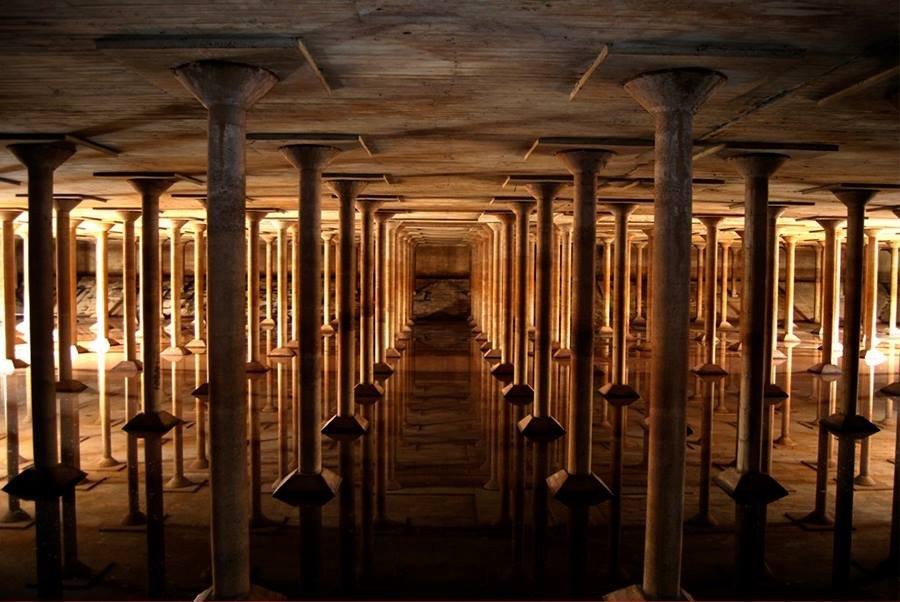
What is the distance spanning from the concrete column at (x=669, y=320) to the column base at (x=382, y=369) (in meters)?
14.8

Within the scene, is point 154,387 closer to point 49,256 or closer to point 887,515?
point 49,256

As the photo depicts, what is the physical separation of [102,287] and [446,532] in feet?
65.4

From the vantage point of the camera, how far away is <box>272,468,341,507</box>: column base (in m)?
10.4

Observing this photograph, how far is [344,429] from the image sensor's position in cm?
1423

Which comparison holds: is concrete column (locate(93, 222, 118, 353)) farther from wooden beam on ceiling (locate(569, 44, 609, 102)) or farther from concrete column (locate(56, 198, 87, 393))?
wooden beam on ceiling (locate(569, 44, 609, 102))

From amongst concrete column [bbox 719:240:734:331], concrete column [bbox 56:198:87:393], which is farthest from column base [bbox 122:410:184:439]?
concrete column [bbox 719:240:734:331]

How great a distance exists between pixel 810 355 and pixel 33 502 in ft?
87.4

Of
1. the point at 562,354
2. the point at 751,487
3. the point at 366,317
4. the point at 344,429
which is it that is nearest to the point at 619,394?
the point at 366,317

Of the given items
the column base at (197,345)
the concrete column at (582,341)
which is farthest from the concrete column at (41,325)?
the column base at (197,345)

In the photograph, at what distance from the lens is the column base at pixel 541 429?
1405 centimetres


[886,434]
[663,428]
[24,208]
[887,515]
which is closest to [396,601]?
[663,428]

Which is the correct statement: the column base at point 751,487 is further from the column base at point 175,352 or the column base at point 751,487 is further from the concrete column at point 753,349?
the column base at point 175,352

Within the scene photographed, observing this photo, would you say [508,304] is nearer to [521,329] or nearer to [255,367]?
[521,329]

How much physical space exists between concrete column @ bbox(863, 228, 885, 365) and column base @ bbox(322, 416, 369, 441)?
19.7 meters
